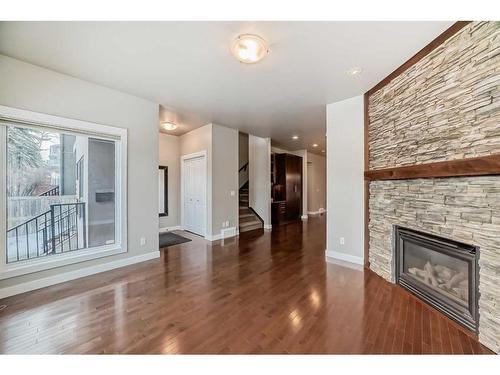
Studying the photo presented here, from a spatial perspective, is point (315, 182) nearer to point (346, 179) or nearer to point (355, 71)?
point (346, 179)

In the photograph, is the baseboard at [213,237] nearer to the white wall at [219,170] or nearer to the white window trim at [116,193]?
the white wall at [219,170]

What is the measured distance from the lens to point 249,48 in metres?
2.00

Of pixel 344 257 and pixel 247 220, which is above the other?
pixel 247 220

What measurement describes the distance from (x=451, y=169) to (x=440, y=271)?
3.67 ft

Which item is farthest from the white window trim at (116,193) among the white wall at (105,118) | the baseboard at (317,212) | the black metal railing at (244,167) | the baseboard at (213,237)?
the baseboard at (317,212)

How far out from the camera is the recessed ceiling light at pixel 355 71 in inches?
98.9

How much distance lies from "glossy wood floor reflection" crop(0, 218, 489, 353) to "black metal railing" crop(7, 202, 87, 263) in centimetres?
52

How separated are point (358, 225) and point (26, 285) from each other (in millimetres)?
4643

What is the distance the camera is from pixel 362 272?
3053mm

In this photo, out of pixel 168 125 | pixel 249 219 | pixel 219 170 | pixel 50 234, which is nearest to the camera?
pixel 50 234

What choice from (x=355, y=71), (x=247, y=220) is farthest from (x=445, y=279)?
(x=247, y=220)

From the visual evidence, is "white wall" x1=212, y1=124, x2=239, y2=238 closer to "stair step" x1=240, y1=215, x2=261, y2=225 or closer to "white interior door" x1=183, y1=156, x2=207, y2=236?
"white interior door" x1=183, y1=156, x2=207, y2=236

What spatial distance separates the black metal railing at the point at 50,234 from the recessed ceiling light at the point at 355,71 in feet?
13.8

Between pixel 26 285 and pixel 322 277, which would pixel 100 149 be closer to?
pixel 26 285
